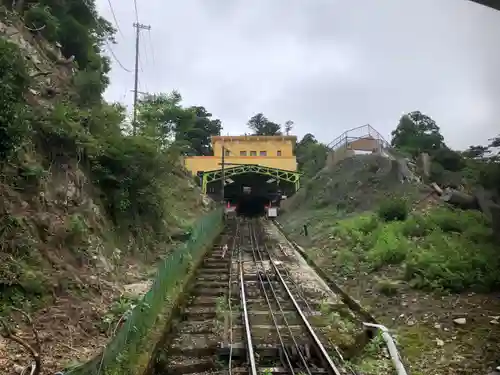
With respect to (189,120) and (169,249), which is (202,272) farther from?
(189,120)

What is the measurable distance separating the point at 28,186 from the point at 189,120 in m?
39.6

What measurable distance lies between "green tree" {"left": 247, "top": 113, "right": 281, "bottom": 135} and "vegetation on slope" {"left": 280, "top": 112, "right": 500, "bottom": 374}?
77.6 m

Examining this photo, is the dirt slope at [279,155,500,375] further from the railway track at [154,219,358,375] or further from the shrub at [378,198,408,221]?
the railway track at [154,219,358,375]

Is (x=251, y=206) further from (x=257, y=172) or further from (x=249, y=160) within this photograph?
(x=257, y=172)

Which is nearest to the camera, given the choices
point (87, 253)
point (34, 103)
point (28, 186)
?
point (28, 186)

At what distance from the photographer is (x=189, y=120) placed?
47.8 metres

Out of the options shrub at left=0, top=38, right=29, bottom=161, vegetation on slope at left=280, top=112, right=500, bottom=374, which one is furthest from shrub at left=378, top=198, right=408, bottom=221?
shrub at left=0, top=38, right=29, bottom=161

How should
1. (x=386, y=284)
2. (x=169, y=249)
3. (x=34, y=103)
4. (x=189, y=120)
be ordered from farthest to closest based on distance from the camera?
(x=189, y=120)
(x=169, y=249)
(x=386, y=284)
(x=34, y=103)

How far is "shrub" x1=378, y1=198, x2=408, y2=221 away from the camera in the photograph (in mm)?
19344

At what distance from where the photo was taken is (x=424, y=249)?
14.0m

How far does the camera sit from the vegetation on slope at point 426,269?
8312 mm

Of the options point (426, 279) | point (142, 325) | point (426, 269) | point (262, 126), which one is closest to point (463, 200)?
point (426, 269)

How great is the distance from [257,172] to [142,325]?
41.0m

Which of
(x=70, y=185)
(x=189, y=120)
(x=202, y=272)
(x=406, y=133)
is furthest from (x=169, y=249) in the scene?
(x=406, y=133)
